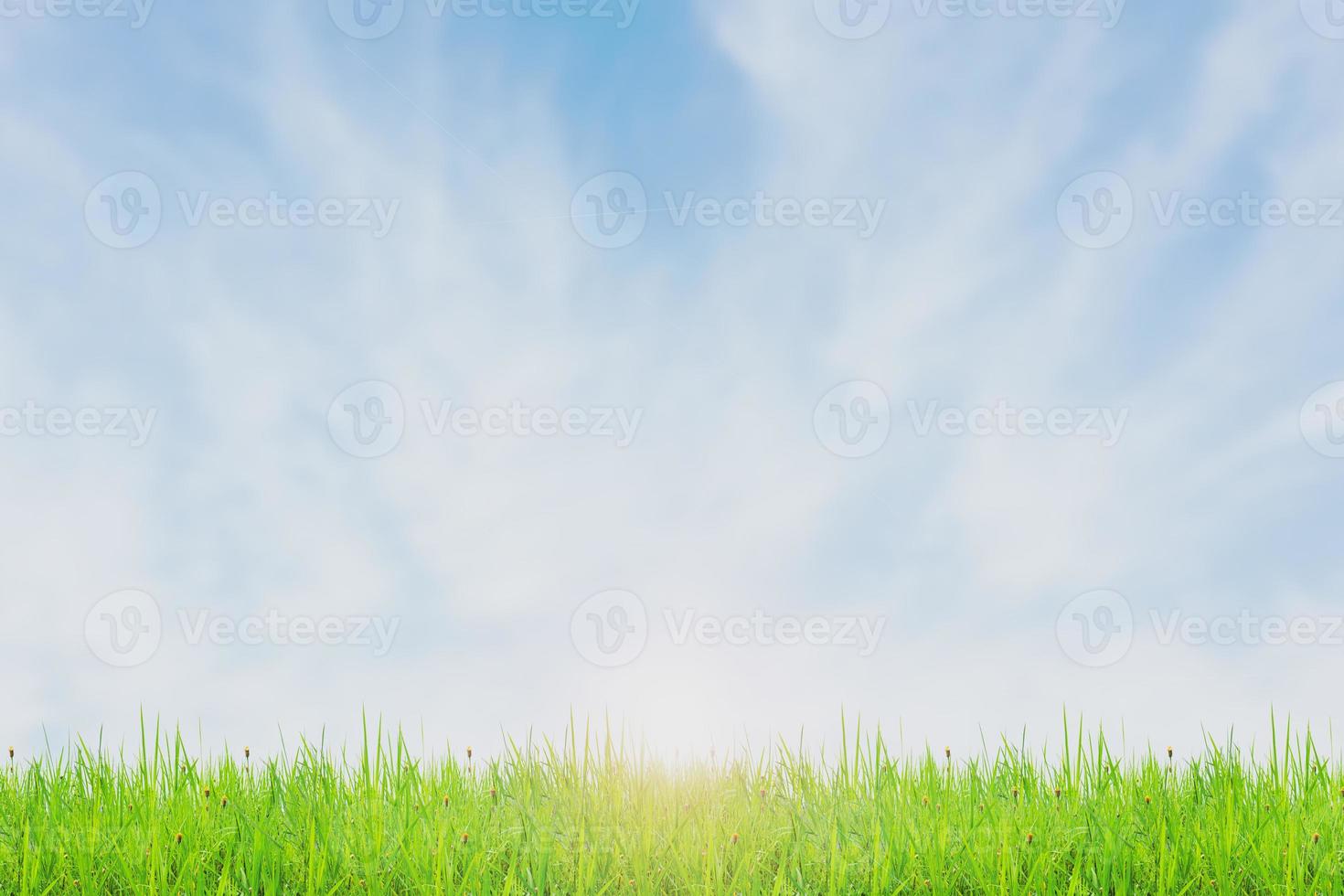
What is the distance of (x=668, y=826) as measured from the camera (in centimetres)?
525

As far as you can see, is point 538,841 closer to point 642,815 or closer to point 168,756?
point 642,815

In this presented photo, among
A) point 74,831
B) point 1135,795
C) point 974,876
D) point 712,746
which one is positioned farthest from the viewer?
point 712,746

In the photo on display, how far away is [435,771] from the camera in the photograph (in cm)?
602

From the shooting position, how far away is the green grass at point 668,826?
491 centimetres

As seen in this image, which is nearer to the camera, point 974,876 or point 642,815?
point 974,876

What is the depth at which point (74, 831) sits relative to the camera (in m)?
5.41

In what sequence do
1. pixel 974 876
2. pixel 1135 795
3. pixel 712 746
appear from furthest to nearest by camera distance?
pixel 712 746, pixel 1135 795, pixel 974 876

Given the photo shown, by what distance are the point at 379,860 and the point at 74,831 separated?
5.76 feet

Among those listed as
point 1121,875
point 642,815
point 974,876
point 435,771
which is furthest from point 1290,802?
point 435,771

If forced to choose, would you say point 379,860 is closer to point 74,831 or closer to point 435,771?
point 435,771

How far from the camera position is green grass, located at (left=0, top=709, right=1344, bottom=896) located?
16.1 feet

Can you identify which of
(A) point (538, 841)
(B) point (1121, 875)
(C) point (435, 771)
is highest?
(C) point (435, 771)

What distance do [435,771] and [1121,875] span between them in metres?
3.63

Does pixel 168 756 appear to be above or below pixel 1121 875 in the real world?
above
